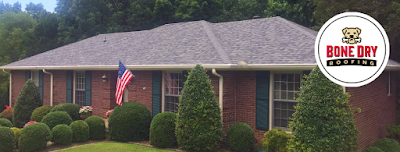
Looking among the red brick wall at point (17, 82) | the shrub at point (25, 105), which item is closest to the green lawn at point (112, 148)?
the shrub at point (25, 105)

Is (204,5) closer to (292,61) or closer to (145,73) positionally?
(145,73)

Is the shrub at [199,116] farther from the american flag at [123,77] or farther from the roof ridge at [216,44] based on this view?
the american flag at [123,77]

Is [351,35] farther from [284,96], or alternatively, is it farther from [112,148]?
[112,148]

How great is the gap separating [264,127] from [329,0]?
7647mm

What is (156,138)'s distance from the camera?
31.1 ft

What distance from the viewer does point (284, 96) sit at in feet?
30.5

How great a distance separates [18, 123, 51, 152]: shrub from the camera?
9086 millimetres

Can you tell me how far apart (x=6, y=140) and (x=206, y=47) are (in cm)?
651

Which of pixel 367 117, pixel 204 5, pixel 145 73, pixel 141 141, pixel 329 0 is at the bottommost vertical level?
pixel 141 141

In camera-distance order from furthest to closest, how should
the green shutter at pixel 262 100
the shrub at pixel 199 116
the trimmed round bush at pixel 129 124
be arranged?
the trimmed round bush at pixel 129 124 → the green shutter at pixel 262 100 → the shrub at pixel 199 116

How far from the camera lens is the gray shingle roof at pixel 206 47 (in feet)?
32.0

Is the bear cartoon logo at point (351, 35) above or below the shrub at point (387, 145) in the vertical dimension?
above

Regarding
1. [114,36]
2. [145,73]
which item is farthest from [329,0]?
[114,36]

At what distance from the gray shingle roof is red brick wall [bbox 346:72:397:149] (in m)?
1.05
